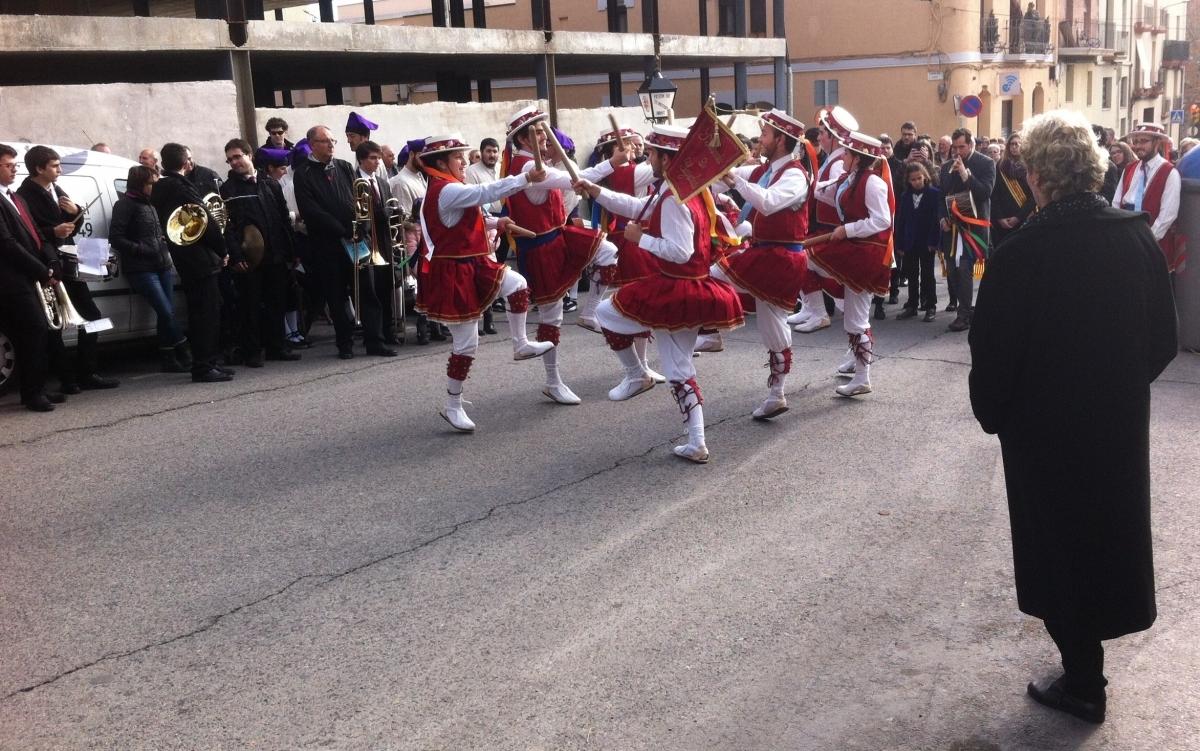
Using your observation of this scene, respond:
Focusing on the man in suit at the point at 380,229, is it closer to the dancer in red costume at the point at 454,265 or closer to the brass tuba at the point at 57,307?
the brass tuba at the point at 57,307

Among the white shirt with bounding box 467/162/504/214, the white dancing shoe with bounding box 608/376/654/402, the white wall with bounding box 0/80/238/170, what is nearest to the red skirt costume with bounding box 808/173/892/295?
the white dancing shoe with bounding box 608/376/654/402

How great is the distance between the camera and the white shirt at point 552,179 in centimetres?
725

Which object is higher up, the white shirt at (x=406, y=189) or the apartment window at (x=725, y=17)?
the apartment window at (x=725, y=17)

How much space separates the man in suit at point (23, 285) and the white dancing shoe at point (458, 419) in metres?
3.22

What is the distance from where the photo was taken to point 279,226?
10078 mm

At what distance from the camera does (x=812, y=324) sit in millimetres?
10297

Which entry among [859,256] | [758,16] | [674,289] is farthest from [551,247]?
[758,16]

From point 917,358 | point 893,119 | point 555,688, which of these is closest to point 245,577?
point 555,688

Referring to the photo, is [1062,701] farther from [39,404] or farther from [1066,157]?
[39,404]

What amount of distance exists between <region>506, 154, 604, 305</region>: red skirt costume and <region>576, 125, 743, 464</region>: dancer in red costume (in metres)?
1.38

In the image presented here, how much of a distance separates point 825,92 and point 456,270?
97.2 feet

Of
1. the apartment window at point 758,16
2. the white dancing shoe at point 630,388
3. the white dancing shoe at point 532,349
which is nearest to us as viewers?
the white dancing shoe at point 630,388

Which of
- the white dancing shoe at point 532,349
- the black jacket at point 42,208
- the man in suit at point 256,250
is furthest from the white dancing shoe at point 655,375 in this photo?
the black jacket at point 42,208

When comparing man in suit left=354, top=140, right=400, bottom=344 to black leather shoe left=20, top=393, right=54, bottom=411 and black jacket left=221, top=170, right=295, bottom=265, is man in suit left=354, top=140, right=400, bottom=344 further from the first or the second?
black leather shoe left=20, top=393, right=54, bottom=411
